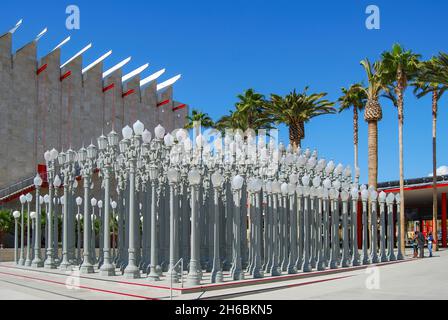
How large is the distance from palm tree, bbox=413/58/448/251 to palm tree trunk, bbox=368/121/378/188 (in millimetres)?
5272

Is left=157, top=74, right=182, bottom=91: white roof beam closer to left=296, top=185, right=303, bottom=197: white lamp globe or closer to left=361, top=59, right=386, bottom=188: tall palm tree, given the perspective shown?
left=361, top=59, right=386, bottom=188: tall palm tree

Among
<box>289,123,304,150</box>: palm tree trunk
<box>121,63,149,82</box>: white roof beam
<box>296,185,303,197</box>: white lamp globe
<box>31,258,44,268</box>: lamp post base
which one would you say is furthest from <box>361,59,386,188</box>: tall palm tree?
<box>121,63,149,82</box>: white roof beam

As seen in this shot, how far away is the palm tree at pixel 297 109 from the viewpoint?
49062 mm

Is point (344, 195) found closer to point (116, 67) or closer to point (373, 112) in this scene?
point (373, 112)

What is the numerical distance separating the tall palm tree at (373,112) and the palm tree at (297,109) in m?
4.03

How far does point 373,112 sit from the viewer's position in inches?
1848

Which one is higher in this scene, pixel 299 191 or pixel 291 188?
pixel 291 188

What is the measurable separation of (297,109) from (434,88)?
11.9 metres

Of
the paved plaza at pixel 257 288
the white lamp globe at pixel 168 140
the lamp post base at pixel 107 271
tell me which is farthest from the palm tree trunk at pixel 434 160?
the lamp post base at pixel 107 271

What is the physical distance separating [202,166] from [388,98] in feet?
99.0

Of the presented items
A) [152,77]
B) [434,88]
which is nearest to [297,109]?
[434,88]

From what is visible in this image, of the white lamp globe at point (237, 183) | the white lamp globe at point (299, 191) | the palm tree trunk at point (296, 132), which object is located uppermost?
the palm tree trunk at point (296, 132)

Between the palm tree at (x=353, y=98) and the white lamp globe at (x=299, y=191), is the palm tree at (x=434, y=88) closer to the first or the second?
the palm tree at (x=353, y=98)
